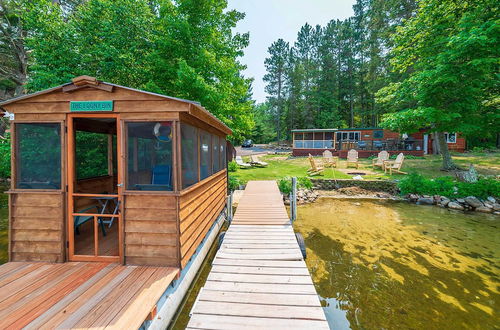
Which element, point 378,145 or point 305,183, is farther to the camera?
point 378,145

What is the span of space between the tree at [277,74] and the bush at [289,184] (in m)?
30.7

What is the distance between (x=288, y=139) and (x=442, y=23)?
27.6 metres

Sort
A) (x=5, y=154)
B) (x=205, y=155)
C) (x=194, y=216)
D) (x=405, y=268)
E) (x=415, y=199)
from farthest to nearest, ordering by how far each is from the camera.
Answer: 1. (x=5, y=154)
2. (x=415, y=199)
3. (x=205, y=155)
4. (x=405, y=268)
5. (x=194, y=216)

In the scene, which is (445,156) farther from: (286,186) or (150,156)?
(150,156)

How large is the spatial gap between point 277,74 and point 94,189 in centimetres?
4112

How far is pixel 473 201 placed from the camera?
8445mm

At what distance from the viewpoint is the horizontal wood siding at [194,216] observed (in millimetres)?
3398

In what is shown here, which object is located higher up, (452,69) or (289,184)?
(452,69)

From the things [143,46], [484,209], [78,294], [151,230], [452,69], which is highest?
[143,46]

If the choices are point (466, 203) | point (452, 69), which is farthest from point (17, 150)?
point (452, 69)

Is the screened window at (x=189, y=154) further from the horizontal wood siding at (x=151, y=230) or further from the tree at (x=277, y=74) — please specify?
the tree at (x=277, y=74)

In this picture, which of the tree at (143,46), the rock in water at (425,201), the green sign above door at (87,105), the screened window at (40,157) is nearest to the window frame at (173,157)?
the green sign above door at (87,105)

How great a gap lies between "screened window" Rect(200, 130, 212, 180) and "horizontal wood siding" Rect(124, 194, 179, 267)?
137cm

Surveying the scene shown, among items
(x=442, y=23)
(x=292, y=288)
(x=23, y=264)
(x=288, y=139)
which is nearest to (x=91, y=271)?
(x=23, y=264)
